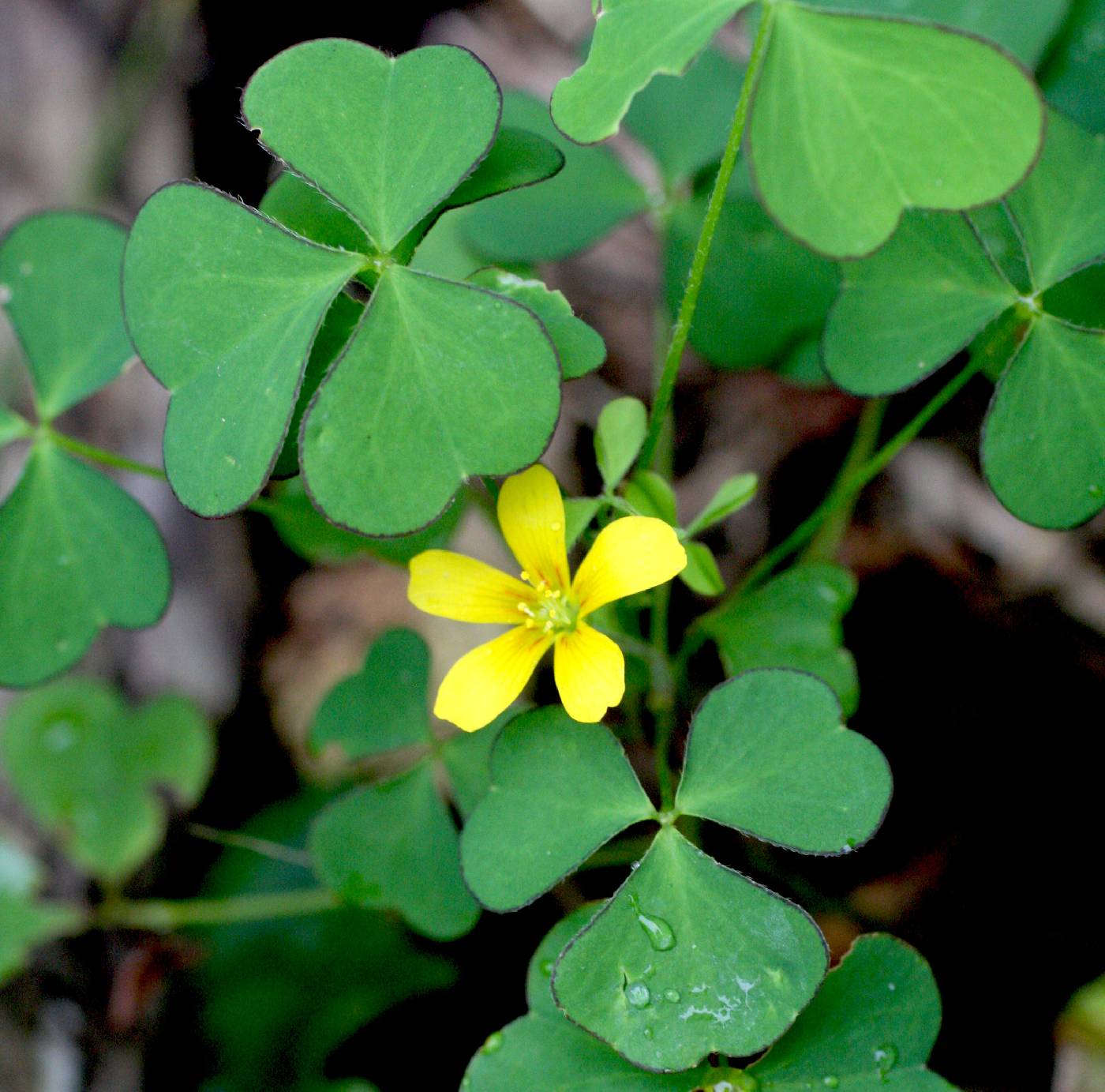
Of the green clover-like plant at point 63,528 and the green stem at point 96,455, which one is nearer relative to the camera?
the green stem at point 96,455

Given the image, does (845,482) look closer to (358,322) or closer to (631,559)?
(631,559)

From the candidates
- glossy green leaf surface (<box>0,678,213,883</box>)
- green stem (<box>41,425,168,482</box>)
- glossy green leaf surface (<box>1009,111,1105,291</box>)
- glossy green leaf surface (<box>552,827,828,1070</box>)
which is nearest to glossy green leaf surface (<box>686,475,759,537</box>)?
glossy green leaf surface (<box>552,827,828,1070</box>)

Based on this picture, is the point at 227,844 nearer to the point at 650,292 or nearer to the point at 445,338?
the point at 445,338

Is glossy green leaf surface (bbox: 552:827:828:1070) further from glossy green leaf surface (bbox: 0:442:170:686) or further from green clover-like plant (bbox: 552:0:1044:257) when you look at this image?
glossy green leaf surface (bbox: 0:442:170:686)

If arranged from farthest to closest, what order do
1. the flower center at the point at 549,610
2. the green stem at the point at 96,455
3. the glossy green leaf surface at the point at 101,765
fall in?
the glossy green leaf surface at the point at 101,765, the green stem at the point at 96,455, the flower center at the point at 549,610

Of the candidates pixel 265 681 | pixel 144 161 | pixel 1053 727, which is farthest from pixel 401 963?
pixel 144 161

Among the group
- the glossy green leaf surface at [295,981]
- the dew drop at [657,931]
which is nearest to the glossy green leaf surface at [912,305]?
the dew drop at [657,931]

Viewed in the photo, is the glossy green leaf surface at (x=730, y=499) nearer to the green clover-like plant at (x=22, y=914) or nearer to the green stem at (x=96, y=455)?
the green stem at (x=96, y=455)
